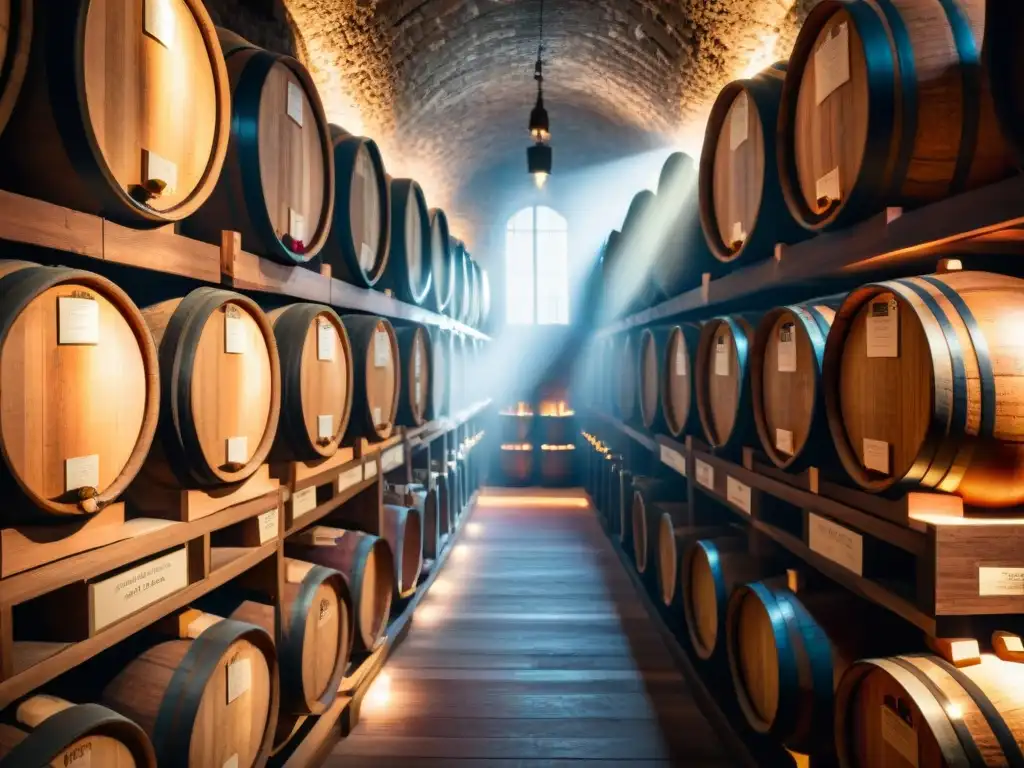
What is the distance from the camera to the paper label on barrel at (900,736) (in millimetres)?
1408

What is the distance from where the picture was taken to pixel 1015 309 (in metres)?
1.40

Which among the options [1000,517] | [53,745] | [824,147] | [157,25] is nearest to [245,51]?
[157,25]

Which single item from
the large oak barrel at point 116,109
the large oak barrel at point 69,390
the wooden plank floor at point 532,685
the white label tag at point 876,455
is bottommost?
the wooden plank floor at point 532,685

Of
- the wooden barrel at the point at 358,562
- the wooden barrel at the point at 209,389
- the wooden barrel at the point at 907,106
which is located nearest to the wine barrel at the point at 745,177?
the wooden barrel at the point at 907,106

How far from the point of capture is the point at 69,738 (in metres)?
1.23

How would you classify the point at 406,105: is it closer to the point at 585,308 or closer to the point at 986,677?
the point at 585,308

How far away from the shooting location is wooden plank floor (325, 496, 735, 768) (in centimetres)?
272

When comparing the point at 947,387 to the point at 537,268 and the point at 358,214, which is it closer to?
the point at 358,214

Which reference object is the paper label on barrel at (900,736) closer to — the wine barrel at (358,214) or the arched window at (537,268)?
the wine barrel at (358,214)

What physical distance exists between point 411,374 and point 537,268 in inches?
267

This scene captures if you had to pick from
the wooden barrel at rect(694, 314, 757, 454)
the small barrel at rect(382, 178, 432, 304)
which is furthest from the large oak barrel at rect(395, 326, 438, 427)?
the wooden barrel at rect(694, 314, 757, 454)

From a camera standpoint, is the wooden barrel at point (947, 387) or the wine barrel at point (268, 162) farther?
the wine barrel at point (268, 162)

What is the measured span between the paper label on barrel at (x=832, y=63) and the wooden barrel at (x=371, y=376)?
6.58ft

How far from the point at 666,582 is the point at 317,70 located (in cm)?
365
